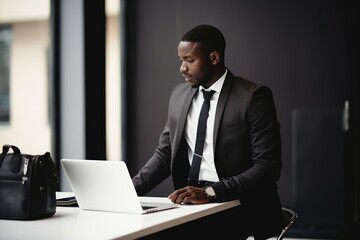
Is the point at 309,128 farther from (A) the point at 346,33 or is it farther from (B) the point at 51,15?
(B) the point at 51,15

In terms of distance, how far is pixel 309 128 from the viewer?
5312 millimetres

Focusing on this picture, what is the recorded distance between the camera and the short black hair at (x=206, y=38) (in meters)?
2.91

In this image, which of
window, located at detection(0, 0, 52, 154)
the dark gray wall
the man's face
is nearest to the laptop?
the man's face

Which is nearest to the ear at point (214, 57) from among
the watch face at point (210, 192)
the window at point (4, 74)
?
the watch face at point (210, 192)

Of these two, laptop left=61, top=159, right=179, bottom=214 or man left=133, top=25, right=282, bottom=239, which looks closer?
laptop left=61, top=159, right=179, bottom=214

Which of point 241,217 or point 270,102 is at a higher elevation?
point 270,102

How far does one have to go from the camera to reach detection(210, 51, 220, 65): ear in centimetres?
295

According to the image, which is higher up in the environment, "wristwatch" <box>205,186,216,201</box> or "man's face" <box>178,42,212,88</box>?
"man's face" <box>178,42,212,88</box>

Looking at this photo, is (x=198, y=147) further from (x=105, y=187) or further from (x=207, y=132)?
(x=105, y=187)

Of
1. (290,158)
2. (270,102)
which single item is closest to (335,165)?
(290,158)

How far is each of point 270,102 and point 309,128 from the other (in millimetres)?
2528

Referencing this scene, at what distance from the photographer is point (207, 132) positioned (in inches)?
114

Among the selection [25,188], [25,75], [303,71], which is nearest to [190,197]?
[25,188]

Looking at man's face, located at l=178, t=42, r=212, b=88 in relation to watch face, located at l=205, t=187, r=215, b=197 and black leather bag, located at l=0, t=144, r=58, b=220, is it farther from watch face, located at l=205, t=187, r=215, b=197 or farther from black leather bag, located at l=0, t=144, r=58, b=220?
black leather bag, located at l=0, t=144, r=58, b=220
